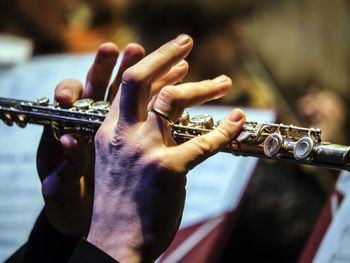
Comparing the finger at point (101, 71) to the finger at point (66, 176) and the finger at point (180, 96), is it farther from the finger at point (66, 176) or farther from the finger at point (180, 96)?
the finger at point (180, 96)

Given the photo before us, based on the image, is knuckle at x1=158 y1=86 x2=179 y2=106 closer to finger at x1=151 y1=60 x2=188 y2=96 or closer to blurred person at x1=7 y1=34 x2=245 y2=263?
blurred person at x1=7 y1=34 x2=245 y2=263

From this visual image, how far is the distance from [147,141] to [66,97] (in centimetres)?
29

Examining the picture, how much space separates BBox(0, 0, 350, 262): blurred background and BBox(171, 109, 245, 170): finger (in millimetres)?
1515

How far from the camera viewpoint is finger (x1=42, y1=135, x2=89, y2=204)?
67 cm

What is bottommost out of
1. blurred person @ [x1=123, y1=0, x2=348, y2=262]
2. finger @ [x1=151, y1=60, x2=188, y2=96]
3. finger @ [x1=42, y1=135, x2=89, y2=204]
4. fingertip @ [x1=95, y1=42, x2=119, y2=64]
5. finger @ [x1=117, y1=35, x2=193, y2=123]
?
finger @ [x1=42, y1=135, x2=89, y2=204]

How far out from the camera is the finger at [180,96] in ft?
1.59

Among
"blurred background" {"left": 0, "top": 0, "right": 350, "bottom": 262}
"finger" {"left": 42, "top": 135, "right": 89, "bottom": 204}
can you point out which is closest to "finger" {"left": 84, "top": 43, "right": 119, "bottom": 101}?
"finger" {"left": 42, "top": 135, "right": 89, "bottom": 204}

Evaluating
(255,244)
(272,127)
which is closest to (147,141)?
(272,127)

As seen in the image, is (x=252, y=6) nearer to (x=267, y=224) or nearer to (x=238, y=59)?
(x=238, y=59)

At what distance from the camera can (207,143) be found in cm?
47

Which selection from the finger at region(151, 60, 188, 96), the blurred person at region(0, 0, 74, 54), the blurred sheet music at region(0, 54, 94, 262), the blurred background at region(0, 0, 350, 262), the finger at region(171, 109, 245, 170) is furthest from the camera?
the blurred person at region(0, 0, 74, 54)

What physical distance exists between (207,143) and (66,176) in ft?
1.10

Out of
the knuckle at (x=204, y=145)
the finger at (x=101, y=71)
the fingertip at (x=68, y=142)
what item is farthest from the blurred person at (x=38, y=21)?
the knuckle at (x=204, y=145)

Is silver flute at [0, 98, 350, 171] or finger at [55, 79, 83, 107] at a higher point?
finger at [55, 79, 83, 107]
